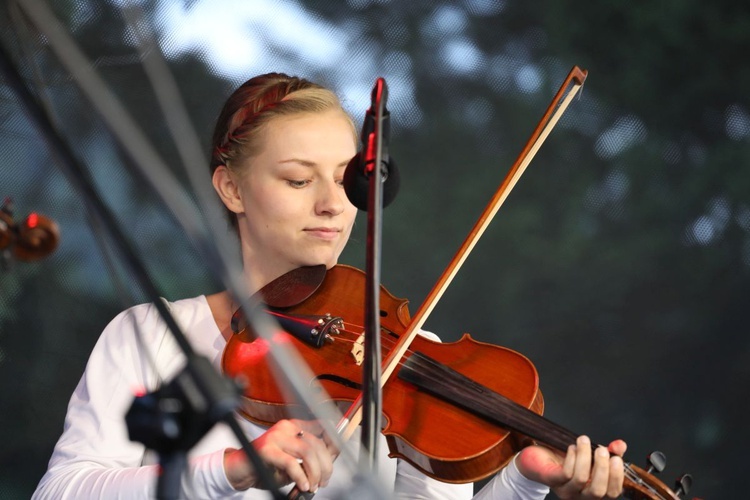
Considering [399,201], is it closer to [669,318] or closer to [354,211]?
[354,211]

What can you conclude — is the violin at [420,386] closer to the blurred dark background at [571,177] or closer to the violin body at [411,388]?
the violin body at [411,388]

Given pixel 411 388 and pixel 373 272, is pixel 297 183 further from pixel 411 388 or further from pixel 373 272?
pixel 373 272

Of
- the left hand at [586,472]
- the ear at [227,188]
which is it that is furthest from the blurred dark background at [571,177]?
the left hand at [586,472]

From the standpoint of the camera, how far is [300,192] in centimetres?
173

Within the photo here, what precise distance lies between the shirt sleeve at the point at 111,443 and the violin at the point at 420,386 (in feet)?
0.54

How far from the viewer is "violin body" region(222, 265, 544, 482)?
141 cm

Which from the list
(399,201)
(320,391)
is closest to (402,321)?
(320,391)

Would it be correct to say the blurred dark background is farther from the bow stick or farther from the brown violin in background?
the brown violin in background

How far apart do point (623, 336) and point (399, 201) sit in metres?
0.73

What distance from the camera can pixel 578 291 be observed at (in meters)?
2.37

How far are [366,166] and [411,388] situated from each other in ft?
2.03

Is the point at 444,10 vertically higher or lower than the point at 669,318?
higher

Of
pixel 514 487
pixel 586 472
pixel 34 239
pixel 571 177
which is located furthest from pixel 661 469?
pixel 571 177

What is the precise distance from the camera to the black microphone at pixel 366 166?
974 millimetres
